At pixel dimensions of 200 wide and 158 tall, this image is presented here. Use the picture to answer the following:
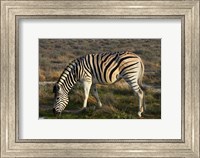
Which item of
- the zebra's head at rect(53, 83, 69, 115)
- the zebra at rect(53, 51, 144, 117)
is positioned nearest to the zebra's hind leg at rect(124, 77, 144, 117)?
the zebra at rect(53, 51, 144, 117)

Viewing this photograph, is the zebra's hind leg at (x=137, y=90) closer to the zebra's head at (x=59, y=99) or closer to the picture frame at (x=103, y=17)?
the picture frame at (x=103, y=17)

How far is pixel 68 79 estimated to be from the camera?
176 cm

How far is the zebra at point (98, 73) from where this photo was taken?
5.73 feet

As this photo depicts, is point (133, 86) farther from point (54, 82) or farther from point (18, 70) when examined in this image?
point (18, 70)

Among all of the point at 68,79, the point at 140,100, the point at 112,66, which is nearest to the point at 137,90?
the point at 140,100

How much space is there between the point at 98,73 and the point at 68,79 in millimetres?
124

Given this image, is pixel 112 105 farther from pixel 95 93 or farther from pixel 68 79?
pixel 68 79

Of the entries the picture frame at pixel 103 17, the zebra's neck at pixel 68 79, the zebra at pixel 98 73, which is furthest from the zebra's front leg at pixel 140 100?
the zebra's neck at pixel 68 79

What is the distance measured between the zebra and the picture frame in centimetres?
15

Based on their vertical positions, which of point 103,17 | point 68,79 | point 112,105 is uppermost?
point 103,17

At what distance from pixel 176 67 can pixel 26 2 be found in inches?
25.2

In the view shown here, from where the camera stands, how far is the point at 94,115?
5.73 ft

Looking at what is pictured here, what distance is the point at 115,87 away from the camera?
175 centimetres

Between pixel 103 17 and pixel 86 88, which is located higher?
pixel 103 17
